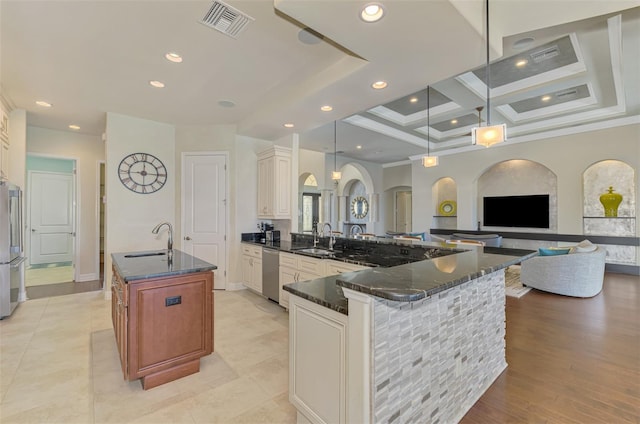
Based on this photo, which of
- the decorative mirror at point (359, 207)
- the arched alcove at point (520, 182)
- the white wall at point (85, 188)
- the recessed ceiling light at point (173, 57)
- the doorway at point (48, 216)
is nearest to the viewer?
the recessed ceiling light at point (173, 57)

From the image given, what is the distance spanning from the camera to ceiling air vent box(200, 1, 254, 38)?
222 cm

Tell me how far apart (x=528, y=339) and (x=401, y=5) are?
10.9 feet

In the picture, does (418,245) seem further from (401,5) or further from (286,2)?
(286,2)

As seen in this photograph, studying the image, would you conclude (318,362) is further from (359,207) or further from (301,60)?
(359,207)

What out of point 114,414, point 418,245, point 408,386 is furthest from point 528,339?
point 114,414

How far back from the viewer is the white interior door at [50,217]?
269 inches

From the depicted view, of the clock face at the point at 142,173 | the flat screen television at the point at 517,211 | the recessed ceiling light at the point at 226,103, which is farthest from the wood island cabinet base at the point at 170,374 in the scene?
the flat screen television at the point at 517,211

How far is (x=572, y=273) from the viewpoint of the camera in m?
4.43

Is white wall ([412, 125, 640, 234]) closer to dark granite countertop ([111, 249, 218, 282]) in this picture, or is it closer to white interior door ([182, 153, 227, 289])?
white interior door ([182, 153, 227, 289])

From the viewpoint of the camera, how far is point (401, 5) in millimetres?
1849

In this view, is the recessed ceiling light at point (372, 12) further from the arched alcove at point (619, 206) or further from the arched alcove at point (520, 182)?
the arched alcove at point (520, 182)

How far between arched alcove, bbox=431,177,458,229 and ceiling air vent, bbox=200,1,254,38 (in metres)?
7.37

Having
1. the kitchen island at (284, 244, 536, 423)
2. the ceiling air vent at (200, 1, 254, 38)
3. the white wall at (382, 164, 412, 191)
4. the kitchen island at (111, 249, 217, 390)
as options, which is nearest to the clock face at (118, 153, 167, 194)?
the kitchen island at (111, 249, 217, 390)

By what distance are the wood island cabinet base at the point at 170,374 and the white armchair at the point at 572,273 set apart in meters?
5.20
